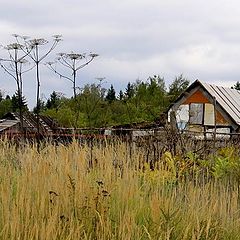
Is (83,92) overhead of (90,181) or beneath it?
overhead

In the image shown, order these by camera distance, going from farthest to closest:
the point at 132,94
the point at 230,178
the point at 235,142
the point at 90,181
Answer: the point at 132,94, the point at 235,142, the point at 230,178, the point at 90,181

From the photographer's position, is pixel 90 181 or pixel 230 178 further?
pixel 230 178

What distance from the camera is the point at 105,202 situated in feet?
13.4

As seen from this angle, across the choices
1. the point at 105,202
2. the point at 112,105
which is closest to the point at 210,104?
the point at 112,105

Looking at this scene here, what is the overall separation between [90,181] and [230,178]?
2210mm

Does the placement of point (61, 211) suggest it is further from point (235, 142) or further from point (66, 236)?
point (235, 142)

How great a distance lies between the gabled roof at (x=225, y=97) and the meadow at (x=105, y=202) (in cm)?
2018

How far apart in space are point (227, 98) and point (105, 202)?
24.1 metres

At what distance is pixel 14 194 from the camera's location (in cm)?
425

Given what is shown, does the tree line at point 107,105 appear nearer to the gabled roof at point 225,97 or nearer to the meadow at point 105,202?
the gabled roof at point 225,97

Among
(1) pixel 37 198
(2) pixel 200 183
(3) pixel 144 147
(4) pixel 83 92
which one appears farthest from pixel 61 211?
(4) pixel 83 92

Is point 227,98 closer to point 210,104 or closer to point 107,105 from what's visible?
point 210,104

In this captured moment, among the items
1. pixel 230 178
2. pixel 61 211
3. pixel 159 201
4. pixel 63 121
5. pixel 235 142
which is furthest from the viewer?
pixel 63 121

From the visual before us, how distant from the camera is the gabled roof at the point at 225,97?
2591 cm
